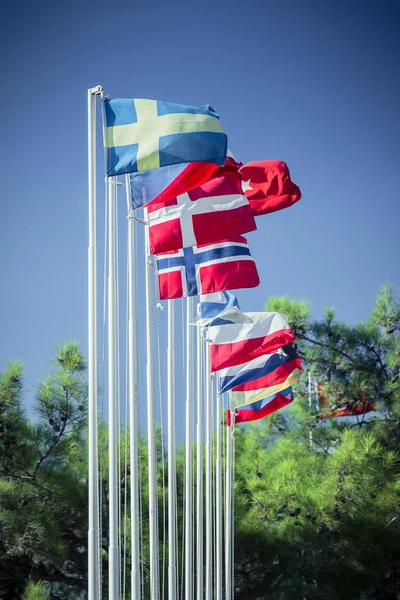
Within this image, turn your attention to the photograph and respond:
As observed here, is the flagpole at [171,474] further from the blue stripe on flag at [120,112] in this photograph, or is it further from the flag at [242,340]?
the blue stripe on flag at [120,112]

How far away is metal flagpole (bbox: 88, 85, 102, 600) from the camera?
704 cm

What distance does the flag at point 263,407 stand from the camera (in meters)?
15.1

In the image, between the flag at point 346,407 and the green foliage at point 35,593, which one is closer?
the green foliage at point 35,593

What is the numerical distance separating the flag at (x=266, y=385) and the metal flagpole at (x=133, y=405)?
5807 millimetres

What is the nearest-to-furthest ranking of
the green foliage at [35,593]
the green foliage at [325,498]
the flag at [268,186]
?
1. the flag at [268,186]
2. the green foliage at [35,593]
3. the green foliage at [325,498]

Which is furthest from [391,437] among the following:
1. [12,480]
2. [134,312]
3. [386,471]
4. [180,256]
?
[134,312]

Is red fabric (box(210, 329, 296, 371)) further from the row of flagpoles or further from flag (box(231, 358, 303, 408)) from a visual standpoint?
flag (box(231, 358, 303, 408))

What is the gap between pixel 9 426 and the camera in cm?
1320

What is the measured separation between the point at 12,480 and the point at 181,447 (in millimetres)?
4742

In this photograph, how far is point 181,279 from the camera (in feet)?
32.9

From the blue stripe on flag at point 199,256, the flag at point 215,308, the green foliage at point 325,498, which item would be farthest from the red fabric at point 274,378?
the blue stripe on flag at point 199,256

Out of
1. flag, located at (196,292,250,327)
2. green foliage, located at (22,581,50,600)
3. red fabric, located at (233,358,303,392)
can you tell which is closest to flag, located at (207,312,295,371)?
flag, located at (196,292,250,327)

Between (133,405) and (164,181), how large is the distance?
2005 mm

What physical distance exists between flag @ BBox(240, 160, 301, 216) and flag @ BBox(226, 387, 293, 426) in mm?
4712
